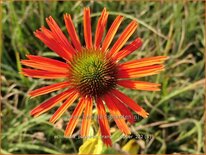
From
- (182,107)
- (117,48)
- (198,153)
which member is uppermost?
(117,48)

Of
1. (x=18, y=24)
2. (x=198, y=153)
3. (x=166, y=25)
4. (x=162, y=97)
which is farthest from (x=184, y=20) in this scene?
(x=18, y=24)

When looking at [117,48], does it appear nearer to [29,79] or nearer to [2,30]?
[29,79]

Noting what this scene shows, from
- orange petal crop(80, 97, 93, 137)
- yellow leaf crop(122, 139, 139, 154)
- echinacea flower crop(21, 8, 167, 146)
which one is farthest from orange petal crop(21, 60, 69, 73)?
yellow leaf crop(122, 139, 139, 154)

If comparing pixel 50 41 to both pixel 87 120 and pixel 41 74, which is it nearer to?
pixel 41 74

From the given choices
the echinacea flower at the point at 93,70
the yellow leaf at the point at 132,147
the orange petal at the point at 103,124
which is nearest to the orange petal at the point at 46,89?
the echinacea flower at the point at 93,70

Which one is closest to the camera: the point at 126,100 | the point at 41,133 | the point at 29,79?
the point at 126,100

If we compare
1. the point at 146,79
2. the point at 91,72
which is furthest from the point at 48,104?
the point at 146,79

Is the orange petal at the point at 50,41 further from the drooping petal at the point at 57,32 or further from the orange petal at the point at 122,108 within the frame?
the orange petal at the point at 122,108
